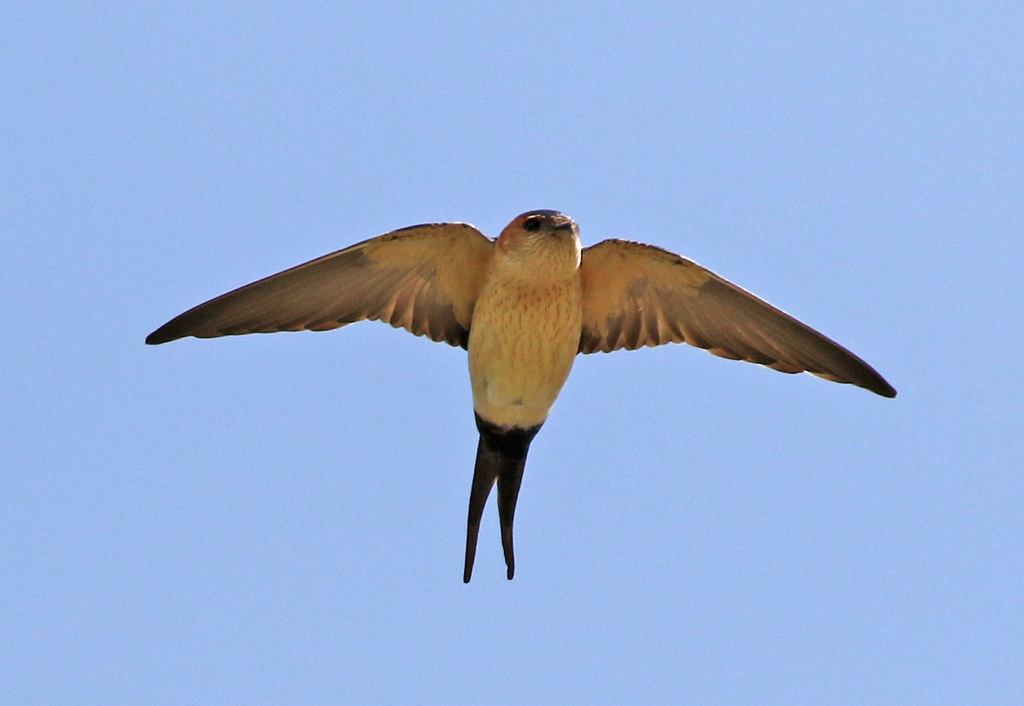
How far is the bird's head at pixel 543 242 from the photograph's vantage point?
9.21 meters

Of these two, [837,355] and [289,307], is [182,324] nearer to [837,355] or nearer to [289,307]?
[289,307]

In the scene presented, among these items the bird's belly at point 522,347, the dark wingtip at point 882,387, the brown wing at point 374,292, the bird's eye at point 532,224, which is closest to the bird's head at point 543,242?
the bird's eye at point 532,224

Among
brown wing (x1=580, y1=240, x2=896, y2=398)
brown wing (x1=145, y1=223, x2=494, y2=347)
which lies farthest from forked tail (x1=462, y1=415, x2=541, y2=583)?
brown wing (x1=580, y1=240, x2=896, y2=398)

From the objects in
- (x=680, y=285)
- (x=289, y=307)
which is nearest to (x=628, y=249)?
(x=680, y=285)

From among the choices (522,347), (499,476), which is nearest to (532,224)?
(522,347)

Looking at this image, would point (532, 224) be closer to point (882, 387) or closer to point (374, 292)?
point (374, 292)

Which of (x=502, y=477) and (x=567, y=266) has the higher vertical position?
(x=567, y=266)

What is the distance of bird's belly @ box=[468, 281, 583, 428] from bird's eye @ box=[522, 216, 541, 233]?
1.12ft

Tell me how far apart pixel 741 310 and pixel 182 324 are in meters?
3.19

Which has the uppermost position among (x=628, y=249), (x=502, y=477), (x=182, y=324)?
(x=628, y=249)

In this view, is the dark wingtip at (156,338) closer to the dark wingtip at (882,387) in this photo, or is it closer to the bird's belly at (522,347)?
the bird's belly at (522,347)

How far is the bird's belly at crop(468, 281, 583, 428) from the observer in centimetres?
945

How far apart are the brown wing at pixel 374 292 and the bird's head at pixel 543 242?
36 cm

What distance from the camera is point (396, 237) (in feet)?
31.6
